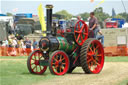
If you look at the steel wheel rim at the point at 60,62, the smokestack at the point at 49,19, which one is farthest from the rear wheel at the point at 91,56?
the smokestack at the point at 49,19

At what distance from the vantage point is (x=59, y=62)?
1190cm

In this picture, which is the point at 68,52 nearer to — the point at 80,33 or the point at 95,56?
the point at 80,33

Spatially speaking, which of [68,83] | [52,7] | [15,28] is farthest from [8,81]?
[15,28]

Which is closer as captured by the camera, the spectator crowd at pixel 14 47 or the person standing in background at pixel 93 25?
the person standing in background at pixel 93 25

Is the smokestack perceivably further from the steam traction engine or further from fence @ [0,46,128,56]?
fence @ [0,46,128,56]

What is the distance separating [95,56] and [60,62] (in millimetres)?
1743

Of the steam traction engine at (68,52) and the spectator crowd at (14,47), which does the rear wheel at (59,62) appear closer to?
the steam traction engine at (68,52)

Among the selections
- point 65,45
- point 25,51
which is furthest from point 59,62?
point 25,51

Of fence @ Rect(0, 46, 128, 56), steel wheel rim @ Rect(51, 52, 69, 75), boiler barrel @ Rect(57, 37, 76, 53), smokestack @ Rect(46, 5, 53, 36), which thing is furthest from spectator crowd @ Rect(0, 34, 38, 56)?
steel wheel rim @ Rect(51, 52, 69, 75)

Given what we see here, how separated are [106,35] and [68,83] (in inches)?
870

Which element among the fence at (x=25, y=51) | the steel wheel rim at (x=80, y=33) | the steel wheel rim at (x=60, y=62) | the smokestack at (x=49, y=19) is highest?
the smokestack at (x=49, y=19)

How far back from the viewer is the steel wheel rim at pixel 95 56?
12.9 m

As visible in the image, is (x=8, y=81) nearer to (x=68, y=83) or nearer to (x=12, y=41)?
(x=68, y=83)

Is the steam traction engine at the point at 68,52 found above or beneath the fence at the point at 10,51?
above
